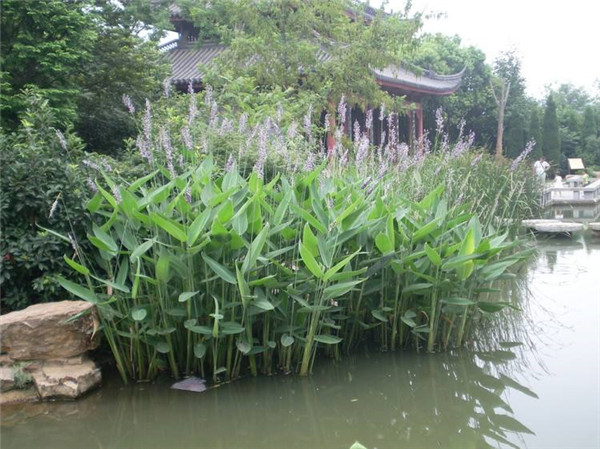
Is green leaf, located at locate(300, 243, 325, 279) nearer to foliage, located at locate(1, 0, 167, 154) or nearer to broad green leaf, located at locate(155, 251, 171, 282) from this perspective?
broad green leaf, located at locate(155, 251, 171, 282)

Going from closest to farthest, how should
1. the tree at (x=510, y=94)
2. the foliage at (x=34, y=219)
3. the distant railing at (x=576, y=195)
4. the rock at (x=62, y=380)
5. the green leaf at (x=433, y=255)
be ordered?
the rock at (x=62, y=380) < the green leaf at (x=433, y=255) < the foliage at (x=34, y=219) < the distant railing at (x=576, y=195) < the tree at (x=510, y=94)

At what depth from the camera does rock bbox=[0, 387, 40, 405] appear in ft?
9.56

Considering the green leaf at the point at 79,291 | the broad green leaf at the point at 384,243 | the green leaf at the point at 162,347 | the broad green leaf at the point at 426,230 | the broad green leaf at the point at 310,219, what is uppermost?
the broad green leaf at the point at 310,219

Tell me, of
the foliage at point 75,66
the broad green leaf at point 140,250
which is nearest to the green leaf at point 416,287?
the broad green leaf at point 140,250

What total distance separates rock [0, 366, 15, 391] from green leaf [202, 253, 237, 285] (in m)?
1.06

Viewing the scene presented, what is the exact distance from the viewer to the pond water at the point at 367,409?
258 cm

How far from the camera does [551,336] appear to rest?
395 centimetres

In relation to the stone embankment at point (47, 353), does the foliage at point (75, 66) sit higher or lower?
higher

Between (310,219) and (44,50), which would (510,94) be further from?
(310,219)

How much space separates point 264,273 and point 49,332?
3.38ft

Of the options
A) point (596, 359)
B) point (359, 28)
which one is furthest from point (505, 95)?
point (596, 359)

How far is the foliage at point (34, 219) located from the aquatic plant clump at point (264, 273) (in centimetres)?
17

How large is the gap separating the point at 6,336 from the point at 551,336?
10.0ft

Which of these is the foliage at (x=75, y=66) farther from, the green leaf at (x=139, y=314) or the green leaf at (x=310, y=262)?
the green leaf at (x=310, y=262)
